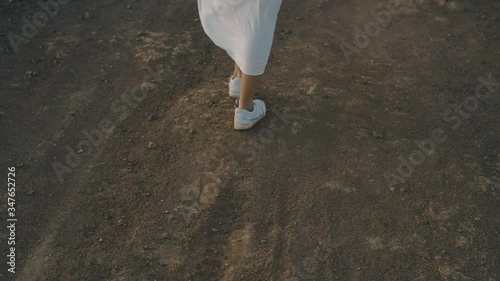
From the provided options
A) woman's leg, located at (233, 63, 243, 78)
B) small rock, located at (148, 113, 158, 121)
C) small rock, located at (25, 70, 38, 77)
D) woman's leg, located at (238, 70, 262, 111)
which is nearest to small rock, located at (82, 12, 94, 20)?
small rock, located at (25, 70, 38, 77)

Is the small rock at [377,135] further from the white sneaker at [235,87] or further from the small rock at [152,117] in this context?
the small rock at [152,117]

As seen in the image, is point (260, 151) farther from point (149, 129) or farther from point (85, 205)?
point (85, 205)

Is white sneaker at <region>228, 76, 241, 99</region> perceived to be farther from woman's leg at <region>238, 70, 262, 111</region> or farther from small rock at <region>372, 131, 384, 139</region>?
small rock at <region>372, 131, 384, 139</region>

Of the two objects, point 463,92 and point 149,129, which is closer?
point 149,129

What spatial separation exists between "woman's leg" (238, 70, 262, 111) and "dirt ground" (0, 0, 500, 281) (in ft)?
0.57

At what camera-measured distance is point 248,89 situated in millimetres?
4406

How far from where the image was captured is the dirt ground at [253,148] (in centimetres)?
377

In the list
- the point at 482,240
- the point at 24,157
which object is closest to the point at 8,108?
the point at 24,157

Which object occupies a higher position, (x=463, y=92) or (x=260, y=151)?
(x=260, y=151)

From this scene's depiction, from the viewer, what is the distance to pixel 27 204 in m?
4.04

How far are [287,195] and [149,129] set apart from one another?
1.07 m

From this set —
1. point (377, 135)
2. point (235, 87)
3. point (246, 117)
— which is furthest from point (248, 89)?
point (377, 135)

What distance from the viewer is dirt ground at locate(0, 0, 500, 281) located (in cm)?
377

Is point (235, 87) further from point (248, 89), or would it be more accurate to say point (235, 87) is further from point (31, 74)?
point (31, 74)
